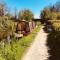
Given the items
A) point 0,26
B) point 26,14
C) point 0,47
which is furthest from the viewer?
point 26,14

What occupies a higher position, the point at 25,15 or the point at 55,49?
the point at 25,15

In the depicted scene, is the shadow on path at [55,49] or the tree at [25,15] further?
the tree at [25,15]

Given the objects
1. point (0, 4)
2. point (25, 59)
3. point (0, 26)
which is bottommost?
point (25, 59)

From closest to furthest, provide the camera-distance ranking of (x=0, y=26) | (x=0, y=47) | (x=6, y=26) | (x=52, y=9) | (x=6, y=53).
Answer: (x=6, y=53) → (x=0, y=47) → (x=0, y=26) → (x=6, y=26) → (x=52, y=9)

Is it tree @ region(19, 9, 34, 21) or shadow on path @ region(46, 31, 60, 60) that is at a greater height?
tree @ region(19, 9, 34, 21)

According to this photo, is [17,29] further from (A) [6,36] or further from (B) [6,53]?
(B) [6,53]

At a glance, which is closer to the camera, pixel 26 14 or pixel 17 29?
pixel 17 29

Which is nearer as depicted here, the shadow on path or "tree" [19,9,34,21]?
the shadow on path

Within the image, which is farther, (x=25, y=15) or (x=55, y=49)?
(x=25, y=15)

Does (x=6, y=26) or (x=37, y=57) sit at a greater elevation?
(x=6, y=26)

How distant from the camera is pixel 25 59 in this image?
1199 cm

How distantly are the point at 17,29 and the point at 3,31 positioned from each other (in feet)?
41.7

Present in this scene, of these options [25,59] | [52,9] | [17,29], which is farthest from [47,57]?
[52,9]

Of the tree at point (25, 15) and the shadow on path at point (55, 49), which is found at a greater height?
the tree at point (25, 15)
